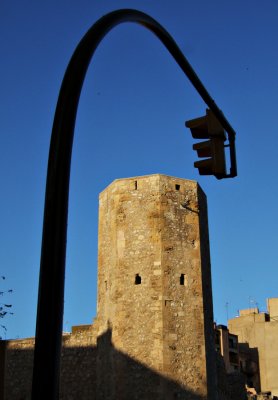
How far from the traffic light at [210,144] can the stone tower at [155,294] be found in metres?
13.7

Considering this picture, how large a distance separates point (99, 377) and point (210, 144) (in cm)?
1570

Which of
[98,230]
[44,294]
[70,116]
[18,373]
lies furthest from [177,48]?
[18,373]

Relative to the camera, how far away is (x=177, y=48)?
6078 millimetres

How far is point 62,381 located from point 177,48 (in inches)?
701

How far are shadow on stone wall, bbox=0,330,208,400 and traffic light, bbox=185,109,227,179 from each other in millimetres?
13827

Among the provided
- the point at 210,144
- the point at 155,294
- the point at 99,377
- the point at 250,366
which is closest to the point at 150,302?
the point at 155,294

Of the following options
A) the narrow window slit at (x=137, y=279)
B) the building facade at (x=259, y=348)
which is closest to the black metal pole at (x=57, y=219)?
the narrow window slit at (x=137, y=279)

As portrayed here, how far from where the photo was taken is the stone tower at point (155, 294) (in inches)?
750

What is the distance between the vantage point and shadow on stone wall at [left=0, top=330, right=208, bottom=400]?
18.8 meters

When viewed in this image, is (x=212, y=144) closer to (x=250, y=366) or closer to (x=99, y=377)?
(x=99, y=377)

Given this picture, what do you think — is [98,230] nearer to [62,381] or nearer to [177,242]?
[177,242]

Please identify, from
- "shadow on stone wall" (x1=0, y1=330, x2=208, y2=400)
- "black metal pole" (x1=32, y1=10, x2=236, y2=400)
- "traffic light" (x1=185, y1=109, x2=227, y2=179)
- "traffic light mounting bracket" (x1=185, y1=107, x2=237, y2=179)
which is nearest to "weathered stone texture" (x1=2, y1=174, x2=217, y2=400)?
"shadow on stone wall" (x1=0, y1=330, x2=208, y2=400)

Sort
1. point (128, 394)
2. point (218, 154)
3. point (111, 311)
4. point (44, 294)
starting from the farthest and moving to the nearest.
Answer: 1. point (111, 311)
2. point (128, 394)
3. point (218, 154)
4. point (44, 294)

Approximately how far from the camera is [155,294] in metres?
19.5
